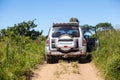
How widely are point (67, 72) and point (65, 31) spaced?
13.1ft

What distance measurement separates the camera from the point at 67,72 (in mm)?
14094

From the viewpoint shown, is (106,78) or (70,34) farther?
(70,34)

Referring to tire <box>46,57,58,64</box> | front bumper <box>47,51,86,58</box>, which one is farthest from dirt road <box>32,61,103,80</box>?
tire <box>46,57,58,64</box>

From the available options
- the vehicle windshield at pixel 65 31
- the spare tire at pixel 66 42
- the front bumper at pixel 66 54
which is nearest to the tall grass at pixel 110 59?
the front bumper at pixel 66 54

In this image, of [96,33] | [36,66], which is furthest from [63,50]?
[96,33]

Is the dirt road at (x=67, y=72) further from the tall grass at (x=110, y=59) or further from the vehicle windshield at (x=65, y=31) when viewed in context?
the vehicle windshield at (x=65, y=31)

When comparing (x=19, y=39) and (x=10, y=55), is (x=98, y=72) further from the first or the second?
(x=19, y=39)

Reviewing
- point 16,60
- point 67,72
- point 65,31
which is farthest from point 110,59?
point 65,31

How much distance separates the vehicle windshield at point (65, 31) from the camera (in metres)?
17.2

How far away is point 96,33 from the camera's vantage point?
23375mm

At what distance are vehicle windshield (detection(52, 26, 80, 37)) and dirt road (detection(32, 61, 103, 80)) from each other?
1.52 meters

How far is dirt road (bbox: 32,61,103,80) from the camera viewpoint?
13.2 metres

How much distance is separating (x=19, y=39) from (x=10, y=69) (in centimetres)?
663

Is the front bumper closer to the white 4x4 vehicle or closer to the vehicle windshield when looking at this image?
the white 4x4 vehicle
